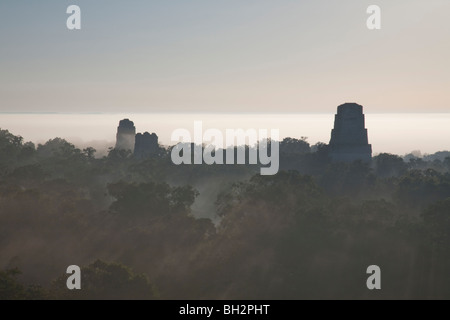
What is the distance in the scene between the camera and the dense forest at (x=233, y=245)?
26812 mm

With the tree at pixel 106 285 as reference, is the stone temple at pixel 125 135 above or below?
above

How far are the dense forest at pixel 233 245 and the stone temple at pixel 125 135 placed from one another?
6890cm

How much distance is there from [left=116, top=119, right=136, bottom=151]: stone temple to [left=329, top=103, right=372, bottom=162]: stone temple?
60.7 meters

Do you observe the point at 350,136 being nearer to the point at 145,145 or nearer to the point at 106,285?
the point at 145,145

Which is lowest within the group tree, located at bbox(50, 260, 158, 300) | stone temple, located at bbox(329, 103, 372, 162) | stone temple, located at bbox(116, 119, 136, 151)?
tree, located at bbox(50, 260, 158, 300)

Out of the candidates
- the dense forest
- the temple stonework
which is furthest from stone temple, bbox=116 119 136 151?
the dense forest

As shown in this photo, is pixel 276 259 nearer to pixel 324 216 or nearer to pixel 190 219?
pixel 324 216

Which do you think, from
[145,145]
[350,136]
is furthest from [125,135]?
[350,136]

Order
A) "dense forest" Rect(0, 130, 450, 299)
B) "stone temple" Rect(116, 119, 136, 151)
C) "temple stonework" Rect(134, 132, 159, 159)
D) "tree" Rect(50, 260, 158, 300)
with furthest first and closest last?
"stone temple" Rect(116, 119, 136, 151) < "temple stonework" Rect(134, 132, 159, 159) < "dense forest" Rect(0, 130, 450, 299) < "tree" Rect(50, 260, 158, 300)

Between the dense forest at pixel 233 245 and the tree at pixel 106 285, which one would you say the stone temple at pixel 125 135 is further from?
the tree at pixel 106 285

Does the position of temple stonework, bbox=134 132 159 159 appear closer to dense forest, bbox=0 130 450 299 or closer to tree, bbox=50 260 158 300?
dense forest, bbox=0 130 450 299

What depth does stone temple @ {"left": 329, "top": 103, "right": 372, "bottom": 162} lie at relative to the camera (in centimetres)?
6525

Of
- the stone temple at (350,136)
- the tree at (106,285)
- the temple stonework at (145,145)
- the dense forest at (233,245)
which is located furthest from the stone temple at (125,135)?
the tree at (106,285)
